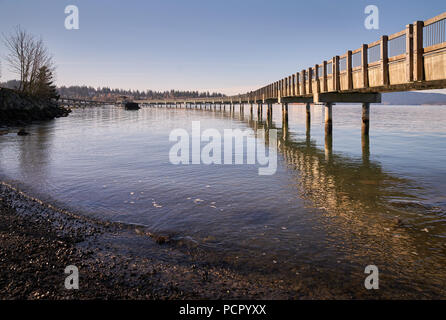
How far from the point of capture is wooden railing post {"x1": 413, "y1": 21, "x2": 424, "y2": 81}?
1243 centimetres

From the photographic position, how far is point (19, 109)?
176 ft

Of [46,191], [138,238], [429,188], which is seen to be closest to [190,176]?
[46,191]

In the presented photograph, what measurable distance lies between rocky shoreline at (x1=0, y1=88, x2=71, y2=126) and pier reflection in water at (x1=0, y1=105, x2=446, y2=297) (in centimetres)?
3283

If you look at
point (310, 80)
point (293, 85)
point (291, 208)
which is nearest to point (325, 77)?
point (310, 80)

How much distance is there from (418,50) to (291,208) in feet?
25.7

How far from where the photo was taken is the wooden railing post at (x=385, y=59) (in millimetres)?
15125

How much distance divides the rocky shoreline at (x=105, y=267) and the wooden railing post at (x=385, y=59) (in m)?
12.8

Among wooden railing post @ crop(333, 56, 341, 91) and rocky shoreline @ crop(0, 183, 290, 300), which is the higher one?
wooden railing post @ crop(333, 56, 341, 91)

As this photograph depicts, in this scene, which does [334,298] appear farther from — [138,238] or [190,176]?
[190,176]

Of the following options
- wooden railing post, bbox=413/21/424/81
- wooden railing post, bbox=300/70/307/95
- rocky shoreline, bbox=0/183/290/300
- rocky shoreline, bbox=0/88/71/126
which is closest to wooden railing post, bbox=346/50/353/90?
wooden railing post, bbox=413/21/424/81

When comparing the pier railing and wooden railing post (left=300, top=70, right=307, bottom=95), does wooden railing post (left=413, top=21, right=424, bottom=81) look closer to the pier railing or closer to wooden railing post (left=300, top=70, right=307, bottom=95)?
the pier railing

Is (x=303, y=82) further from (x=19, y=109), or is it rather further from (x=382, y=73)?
(x=19, y=109)
